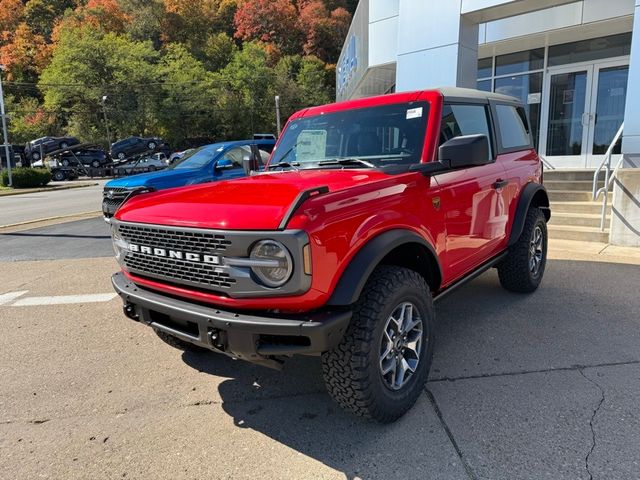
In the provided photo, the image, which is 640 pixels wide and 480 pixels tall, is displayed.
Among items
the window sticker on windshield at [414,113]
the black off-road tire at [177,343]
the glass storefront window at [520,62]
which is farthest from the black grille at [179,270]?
the glass storefront window at [520,62]

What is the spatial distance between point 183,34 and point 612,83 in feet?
259

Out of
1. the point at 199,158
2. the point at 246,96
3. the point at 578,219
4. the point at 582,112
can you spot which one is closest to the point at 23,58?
the point at 246,96

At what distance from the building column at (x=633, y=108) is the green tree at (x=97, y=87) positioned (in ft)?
172

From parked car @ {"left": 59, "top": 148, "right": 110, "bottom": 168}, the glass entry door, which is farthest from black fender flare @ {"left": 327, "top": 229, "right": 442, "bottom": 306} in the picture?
parked car @ {"left": 59, "top": 148, "right": 110, "bottom": 168}

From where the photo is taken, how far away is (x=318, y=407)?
9.57ft

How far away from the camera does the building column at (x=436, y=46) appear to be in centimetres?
945

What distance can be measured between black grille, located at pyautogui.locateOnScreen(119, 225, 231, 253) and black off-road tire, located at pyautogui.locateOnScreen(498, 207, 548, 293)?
3183 mm

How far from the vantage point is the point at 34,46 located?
2635 inches

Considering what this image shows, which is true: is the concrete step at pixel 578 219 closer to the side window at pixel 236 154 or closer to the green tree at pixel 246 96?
the side window at pixel 236 154

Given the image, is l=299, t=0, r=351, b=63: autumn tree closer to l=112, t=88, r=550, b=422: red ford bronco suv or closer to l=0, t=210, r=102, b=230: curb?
l=0, t=210, r=102, b=230: curb

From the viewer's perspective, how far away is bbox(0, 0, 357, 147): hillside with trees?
51781 millimetres

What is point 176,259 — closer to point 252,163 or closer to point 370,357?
point 370,357

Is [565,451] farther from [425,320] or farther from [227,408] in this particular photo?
[227,408]

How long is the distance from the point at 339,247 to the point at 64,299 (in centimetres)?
425
